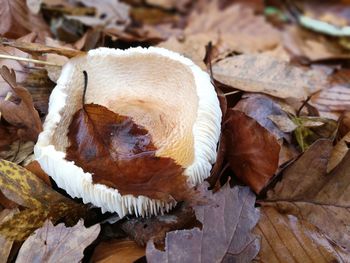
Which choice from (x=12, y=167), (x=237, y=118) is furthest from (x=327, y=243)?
(x=12, y=167)

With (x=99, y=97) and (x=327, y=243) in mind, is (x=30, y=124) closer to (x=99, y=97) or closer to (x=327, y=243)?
(x=99, y=97)

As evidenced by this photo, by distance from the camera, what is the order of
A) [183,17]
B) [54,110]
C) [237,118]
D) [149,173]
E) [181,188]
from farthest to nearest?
1. [183,17]
2. [237,118]
3. [54,110]
4. [149,173]
5. [181,188]

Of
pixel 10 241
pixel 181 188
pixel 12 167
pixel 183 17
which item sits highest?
pixel 181 188

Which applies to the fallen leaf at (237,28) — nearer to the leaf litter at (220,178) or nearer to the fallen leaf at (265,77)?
the fallen leaf at (265,77)

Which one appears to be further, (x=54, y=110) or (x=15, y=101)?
(x=15, y=101)

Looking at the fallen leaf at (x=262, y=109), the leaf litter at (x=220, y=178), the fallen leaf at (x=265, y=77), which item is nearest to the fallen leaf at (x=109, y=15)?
the leaf litter at (x=220, y=178)

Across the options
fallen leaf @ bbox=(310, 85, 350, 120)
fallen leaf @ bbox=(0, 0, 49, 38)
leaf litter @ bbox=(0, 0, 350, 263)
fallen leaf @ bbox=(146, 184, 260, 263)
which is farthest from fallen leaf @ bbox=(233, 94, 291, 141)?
fallen leaf @ bbox=(0, 0, 49, 38)

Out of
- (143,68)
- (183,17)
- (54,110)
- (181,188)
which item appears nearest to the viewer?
(181,188)

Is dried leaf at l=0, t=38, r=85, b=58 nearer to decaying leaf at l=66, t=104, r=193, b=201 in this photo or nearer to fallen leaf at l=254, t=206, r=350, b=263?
decaying leaf at l=66, t=104, r=193, b=201
